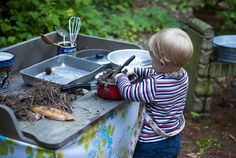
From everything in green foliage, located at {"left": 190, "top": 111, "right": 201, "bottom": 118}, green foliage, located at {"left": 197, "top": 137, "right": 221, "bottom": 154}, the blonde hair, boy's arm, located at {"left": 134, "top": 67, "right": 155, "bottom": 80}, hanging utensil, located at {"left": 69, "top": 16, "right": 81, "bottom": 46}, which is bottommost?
green foliage, located at {"left": 197, "top": 137, "right": 221, "bottom": 154}

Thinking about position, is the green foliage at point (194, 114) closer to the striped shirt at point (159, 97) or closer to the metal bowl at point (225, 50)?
the metal bowl at point (225, 50)

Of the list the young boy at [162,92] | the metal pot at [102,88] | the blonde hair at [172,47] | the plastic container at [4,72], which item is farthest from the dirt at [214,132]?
the plastic container at [4,72]

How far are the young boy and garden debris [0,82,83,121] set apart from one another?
0.87 feet

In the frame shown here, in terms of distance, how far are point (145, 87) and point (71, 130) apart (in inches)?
15.1

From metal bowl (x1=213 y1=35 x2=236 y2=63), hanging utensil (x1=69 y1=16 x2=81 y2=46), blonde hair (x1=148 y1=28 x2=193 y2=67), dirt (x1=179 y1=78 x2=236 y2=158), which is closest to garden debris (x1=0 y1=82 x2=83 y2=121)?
blonde hair (x1=148 y1=28 x2=193 y2=67)

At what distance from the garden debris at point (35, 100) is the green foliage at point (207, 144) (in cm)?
149

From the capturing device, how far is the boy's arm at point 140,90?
176 centimetres

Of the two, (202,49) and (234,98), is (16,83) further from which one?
(234,98)

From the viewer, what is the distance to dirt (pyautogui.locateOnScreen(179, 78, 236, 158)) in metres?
3.00

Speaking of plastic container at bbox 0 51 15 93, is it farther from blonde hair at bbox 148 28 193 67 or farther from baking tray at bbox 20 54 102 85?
blonde hair at bbox 148 28 193 67

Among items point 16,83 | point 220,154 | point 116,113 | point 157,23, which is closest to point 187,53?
point 116,113

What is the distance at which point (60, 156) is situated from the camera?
5.15 feet

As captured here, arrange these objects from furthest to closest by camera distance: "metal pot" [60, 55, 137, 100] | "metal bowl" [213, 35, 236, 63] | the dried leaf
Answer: "metal bowl" [213, 35, 236, 63] < "metal pot" [60, 55, 137, 100] < the dried leaf

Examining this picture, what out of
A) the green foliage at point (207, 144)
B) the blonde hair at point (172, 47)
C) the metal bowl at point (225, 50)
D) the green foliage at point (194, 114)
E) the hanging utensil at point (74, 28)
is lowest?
the green foliage at point (207, 144)
